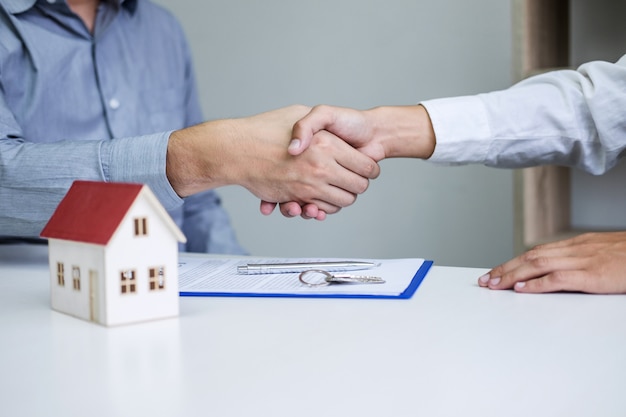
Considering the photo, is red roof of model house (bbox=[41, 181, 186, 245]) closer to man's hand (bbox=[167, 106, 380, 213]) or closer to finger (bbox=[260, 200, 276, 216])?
man's hand (bbox=[167, 106, 380, 213])

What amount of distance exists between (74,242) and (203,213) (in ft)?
3.46

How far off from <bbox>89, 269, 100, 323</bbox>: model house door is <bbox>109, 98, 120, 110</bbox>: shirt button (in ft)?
3.26

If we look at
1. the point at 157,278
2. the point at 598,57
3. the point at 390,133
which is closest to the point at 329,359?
the point at 157,278

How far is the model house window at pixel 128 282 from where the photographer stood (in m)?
0.75

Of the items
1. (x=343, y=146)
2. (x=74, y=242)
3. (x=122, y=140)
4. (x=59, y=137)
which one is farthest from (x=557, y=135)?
(x=59, y=137)

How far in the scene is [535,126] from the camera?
1.35 meters

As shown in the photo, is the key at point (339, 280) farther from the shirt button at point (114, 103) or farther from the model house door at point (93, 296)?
the shirt button at point (114, 103)

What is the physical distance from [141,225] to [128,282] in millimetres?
60

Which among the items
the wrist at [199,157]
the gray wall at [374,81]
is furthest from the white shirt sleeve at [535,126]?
the gray wall at [374,81]

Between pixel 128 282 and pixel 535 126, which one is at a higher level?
pixel 535 126

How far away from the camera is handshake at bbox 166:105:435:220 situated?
1214 millimetres

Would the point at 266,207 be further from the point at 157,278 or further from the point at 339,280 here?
the point at 157,278

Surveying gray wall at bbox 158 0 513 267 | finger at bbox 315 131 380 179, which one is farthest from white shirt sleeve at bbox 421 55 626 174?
gray wall at bbox 158 0 513 267

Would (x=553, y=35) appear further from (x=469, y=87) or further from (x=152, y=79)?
(x=152, y=79)
